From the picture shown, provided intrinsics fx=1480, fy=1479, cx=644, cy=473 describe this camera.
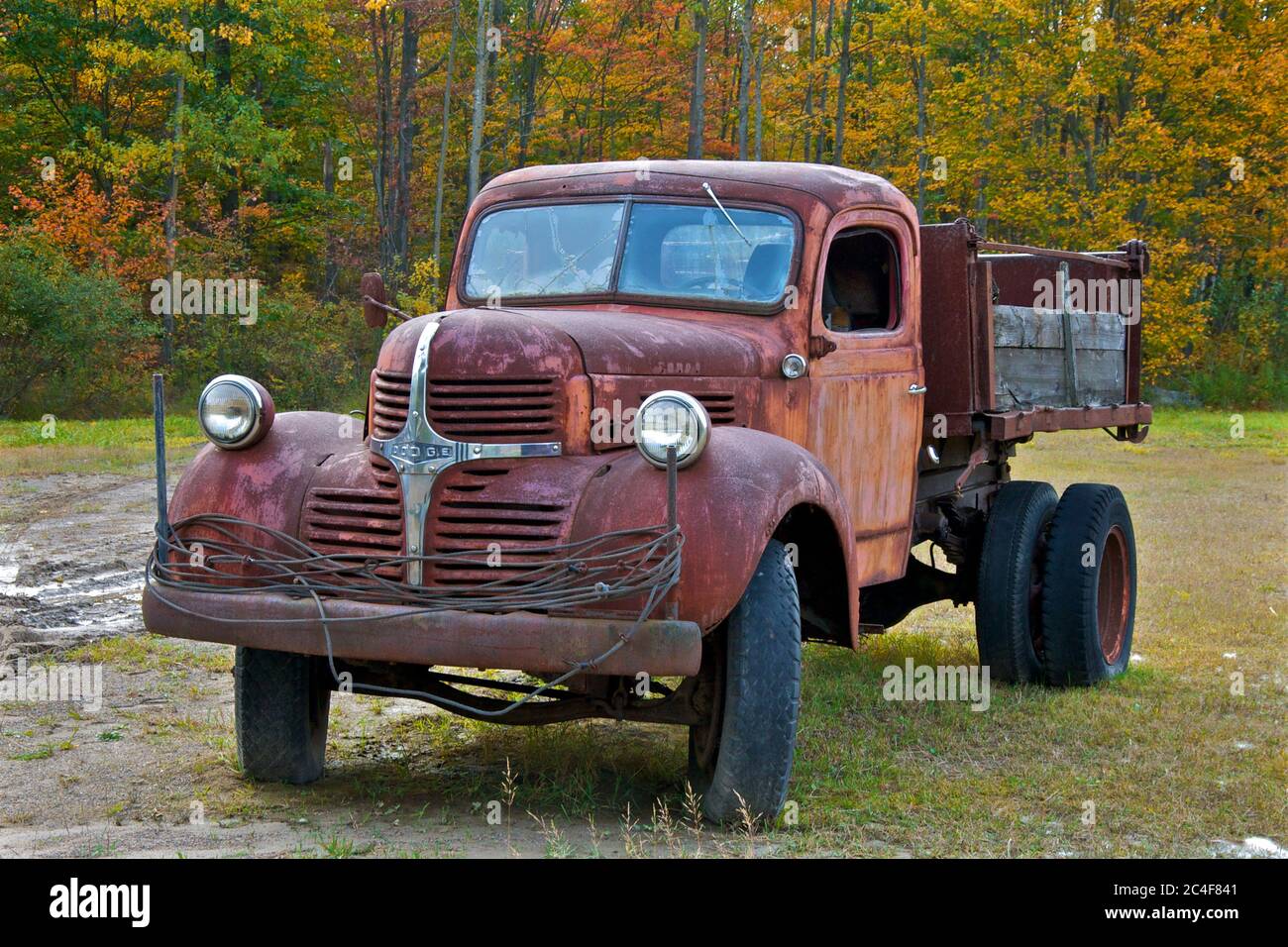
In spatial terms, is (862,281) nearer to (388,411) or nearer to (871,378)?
(871,378)

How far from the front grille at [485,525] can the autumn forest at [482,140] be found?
18952 millimetres

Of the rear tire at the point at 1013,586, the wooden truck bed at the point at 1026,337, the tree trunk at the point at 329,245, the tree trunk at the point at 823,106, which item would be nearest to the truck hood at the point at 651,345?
the wooden truck bed at the point at 1026,337

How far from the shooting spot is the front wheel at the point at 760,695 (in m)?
5.14

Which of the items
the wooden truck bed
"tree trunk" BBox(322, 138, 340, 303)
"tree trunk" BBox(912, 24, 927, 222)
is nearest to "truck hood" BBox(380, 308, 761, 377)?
the wooden truck bed

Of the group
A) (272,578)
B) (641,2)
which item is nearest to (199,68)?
(641,2)

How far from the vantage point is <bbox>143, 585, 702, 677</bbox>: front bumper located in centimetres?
480

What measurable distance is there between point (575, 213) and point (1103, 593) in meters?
4.28

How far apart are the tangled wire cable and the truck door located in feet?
5.61

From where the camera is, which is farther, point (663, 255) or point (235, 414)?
point (663, 255)

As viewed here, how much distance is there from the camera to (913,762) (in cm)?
658

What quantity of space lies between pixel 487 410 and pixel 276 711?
1561mm

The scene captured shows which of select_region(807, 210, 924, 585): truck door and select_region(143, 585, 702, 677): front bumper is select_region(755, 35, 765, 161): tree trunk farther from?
select_region(143, 585, 702, 677): front bumper

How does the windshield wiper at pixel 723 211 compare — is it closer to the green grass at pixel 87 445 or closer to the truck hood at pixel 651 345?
the truck hood at pixel 651 345

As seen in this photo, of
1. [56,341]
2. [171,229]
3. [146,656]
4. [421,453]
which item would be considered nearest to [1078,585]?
[421,453]
